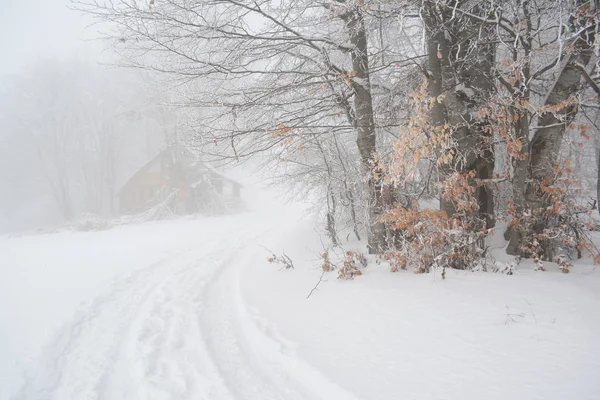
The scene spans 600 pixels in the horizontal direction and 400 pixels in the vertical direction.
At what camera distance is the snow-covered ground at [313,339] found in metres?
2.99

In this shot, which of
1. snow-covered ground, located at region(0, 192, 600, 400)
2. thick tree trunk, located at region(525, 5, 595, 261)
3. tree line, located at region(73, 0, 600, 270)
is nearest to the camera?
snow-covered ground, located at region(0, 192, 600, 400)

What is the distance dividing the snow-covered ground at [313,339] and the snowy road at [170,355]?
0.06 feet

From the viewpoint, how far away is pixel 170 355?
4.07 meters

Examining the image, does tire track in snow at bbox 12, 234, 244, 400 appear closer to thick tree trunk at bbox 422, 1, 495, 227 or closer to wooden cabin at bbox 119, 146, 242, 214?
thick tree trunk at bbox 422, 1, 495, 227

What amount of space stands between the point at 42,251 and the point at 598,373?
50.1 feet

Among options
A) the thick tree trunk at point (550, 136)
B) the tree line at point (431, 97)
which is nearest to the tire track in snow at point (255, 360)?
the tree line at point (431, 97)

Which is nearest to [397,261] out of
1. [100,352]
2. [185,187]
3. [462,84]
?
[462,84]

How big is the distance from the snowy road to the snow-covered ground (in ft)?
0.06

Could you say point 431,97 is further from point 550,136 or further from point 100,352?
point 100,352

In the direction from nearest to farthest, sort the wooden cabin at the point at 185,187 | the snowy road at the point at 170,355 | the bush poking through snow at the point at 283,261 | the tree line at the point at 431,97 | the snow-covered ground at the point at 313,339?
the snow-covered ground at the point at 313,339, the snowy road at the point at 170,355, the tree line at the point at 431,97, the bush poking through snow at the point at 283,261, the wooden cabin at the point at 185,187

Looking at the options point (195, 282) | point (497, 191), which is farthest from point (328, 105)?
point (195, 282)

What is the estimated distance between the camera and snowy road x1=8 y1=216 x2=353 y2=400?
133 inches

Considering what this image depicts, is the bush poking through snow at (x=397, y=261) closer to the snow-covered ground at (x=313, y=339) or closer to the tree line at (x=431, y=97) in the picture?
the tree line at (x=431, y=97)

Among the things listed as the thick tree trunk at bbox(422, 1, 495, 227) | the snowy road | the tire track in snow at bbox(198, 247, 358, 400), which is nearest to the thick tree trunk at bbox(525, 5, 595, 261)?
the thick tree trunk at bbox(422, 1, 495, 227)
